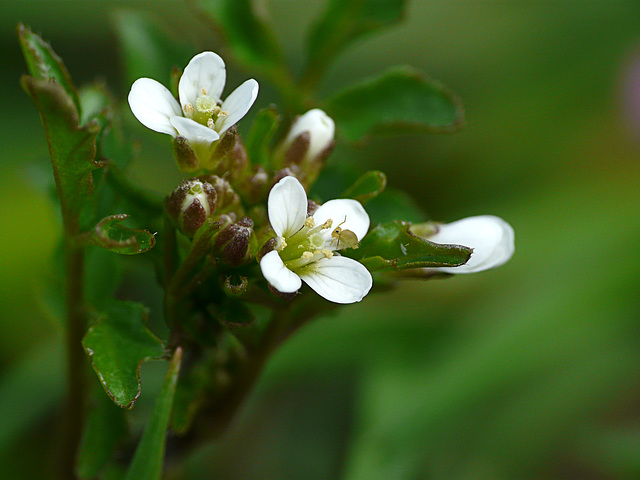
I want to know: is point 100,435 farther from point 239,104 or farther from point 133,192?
point 239,104

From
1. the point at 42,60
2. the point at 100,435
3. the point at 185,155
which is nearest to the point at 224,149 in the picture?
the point at 185,155

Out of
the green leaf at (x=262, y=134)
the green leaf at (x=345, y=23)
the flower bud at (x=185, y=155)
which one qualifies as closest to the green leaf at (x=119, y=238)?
the flower bud at (x=185, y=155)

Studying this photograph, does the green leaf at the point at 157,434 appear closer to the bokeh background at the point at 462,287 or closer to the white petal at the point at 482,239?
the bokeh background at the point at 462,287

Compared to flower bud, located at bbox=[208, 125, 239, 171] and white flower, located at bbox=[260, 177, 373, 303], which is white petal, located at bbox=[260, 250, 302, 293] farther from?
flower bud, located at bbox=[208, 125, 239, 171]

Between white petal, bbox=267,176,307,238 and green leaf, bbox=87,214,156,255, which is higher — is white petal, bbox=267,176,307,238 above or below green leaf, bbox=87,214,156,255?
above

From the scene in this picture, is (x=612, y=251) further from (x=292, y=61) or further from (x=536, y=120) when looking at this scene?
(x=292, y=61)

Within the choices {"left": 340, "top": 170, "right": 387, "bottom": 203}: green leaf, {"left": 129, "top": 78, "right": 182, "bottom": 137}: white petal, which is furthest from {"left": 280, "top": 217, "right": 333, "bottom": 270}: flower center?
{"left": 129, "top": 78, "right": 182, "bottom": 137}: white petal

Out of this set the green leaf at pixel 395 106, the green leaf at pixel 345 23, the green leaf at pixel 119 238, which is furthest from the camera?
the green leaf at pixel 345 23

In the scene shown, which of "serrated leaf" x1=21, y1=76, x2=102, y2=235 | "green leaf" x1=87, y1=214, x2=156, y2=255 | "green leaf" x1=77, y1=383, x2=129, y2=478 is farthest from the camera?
"green leaf" x1=77, y1=383, x2=129, y2=478
